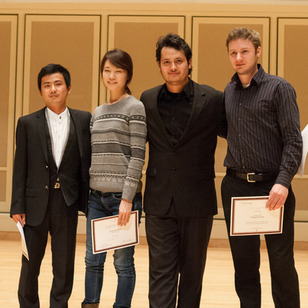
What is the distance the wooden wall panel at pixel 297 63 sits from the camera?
5.16 meters

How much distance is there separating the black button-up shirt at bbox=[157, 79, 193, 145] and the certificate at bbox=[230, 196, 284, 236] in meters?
0.44

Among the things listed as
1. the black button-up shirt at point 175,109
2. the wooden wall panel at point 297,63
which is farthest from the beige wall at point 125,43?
the black button-up shirt at point 175,109

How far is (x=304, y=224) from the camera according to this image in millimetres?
5055

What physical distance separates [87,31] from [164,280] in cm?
404

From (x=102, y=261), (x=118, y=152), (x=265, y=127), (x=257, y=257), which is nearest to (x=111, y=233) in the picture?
(x=102, y=261)

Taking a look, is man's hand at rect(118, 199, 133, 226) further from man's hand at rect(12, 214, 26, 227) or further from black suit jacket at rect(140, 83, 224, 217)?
man's hand at rect(12, 214, 26, 227)

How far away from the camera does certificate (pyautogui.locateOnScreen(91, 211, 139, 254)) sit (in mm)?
2111

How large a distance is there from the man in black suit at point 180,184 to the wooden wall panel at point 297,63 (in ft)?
11.4

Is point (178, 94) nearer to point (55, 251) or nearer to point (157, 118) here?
point (157, 118)

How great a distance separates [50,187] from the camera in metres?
2.25

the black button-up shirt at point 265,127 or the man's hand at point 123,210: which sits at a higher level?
the black button-up shirt at point 265,127

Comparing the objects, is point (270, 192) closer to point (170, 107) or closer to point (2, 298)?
point (170, 107)

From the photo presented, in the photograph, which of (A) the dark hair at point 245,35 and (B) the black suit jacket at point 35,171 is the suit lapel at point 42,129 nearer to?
(B) the black suit jacket at point 35,171

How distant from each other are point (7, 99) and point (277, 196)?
4.40 metres
